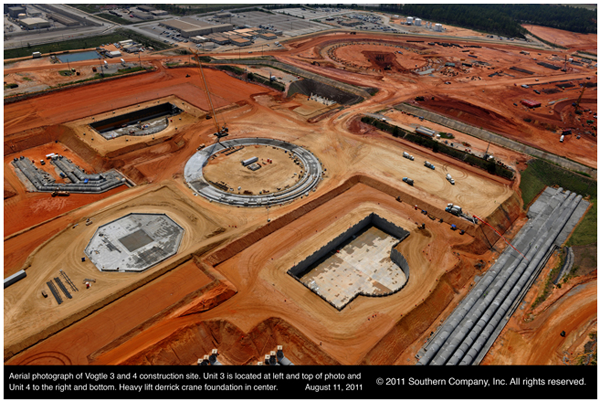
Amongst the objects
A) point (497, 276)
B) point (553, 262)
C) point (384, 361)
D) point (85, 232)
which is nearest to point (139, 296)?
point (85, 232)

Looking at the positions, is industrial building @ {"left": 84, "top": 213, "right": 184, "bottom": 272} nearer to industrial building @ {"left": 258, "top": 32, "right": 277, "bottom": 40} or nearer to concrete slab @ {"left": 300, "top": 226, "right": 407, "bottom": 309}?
concrete slab @ {"left": 300, "top": 226, "right": 407, "bottom": 309}

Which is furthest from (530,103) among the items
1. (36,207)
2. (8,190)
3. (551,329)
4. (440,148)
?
(8,190)

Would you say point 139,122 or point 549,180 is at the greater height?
point 549,180

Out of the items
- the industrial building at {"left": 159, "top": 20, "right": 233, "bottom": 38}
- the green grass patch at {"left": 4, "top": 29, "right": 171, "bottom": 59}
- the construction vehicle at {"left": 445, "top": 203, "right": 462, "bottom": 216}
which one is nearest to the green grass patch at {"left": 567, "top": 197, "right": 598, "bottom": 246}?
the construction vehicle at {"left": 445, "top": 203, "right": 462, "bottom": 216}

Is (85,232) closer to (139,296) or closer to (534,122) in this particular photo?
(139,296)

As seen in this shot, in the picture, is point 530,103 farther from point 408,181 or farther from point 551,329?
point 551,329

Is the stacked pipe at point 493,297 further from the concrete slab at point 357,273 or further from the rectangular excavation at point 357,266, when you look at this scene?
the concrete slab at point 357,273
